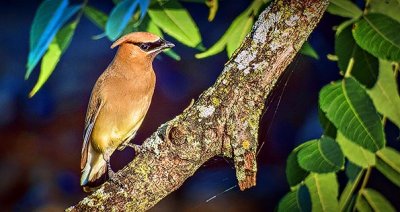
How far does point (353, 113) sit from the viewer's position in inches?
30.1

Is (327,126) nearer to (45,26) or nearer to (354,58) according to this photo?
(354,58)

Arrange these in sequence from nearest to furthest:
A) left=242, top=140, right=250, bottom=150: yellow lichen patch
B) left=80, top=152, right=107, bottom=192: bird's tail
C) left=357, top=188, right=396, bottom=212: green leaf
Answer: left=242, top=140, right=250, bottom=150: yellow lichen patch, left=80, top=152, right=107, bottom=192: bird's tail, left=357, top=188, right=396, bottom=212: green leaf

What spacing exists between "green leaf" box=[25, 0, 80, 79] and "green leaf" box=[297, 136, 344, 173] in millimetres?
335

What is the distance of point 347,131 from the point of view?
766mm

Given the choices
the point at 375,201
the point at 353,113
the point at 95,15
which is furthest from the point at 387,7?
the point at 95,15

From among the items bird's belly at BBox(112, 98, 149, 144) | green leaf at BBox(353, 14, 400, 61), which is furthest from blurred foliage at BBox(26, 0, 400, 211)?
bird's belly at BBox(112, 98, 149, 144)

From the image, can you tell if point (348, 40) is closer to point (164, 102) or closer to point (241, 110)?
point (241, 110)

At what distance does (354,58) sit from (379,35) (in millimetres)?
65

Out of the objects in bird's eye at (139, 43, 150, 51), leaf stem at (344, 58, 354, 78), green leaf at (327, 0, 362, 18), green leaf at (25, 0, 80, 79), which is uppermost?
green leaf at (25, 0, 80, 79)

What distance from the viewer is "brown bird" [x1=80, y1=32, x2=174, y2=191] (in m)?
0.76

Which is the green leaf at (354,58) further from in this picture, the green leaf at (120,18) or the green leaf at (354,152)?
the green leaf at (120,18)

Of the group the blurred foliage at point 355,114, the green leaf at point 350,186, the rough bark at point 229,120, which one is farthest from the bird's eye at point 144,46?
the green leaf at point 350,186

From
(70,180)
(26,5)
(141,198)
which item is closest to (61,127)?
(70,180)

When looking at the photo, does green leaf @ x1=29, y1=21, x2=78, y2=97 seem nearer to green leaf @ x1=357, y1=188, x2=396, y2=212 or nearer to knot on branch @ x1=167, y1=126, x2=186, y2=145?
knot on branch @ x1=167, y1=126, x2=186, y2=145
